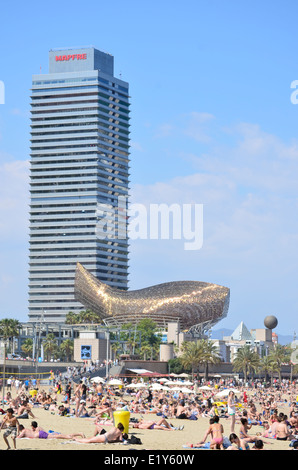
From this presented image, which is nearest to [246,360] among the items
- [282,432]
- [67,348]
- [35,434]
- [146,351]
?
[146,351]

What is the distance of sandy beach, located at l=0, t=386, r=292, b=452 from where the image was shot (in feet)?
73.4

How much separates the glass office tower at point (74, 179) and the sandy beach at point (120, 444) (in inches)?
5750

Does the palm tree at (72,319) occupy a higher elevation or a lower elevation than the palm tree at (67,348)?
higher

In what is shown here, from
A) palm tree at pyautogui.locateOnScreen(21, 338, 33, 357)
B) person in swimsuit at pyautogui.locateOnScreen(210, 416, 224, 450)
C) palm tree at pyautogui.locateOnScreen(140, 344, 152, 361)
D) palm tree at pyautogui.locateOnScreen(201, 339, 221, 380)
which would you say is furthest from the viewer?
palm tree at pyautogui.locateOnScreen(21, 338, 33, 357)

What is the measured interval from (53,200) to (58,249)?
12146 millimetres

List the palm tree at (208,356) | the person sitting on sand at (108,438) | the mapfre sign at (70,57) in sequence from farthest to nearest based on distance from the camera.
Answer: the mapfre sign at (70,57)
the palm tree at (208,356)
the person sitting on sand at (108,438)

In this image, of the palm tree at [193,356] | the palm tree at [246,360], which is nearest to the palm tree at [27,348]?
the palm tree at [246,360]

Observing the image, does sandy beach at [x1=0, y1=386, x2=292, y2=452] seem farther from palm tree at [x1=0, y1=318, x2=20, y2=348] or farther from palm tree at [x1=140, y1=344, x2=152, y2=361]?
palm tree at [x1=0, y1=318, x2=20, y2=348]

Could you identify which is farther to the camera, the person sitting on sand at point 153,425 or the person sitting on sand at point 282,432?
the person sitting on sand at point 153,425

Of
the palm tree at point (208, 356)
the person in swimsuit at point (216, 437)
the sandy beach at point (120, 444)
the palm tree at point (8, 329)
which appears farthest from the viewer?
the palm tree at point (8, 329)

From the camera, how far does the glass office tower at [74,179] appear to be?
186625 mm

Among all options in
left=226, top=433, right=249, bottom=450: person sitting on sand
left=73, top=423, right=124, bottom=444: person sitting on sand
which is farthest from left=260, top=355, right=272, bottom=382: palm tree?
left=226, top=433, right=249, bottom=450: person sitting on sand

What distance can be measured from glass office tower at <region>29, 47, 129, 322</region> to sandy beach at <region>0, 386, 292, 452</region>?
14605 centimetres

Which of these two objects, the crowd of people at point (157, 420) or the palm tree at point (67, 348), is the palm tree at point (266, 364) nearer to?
the palm tree at point (67, 348)
